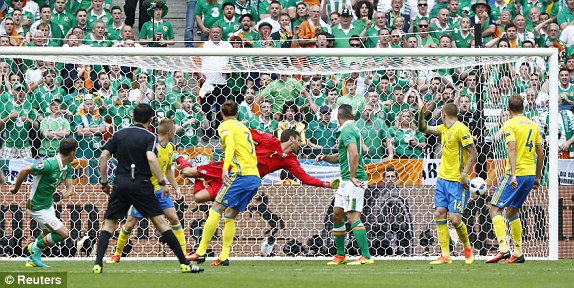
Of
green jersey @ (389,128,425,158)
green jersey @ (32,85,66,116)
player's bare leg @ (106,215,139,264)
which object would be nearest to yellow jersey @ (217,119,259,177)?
player's bare leg @ (106,215,139,264)

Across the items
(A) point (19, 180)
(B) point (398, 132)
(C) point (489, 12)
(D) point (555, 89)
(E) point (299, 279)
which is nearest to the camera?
(E) point (299, 279)

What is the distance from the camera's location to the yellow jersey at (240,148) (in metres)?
13.1

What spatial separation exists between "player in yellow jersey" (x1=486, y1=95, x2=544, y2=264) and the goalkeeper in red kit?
2.26m

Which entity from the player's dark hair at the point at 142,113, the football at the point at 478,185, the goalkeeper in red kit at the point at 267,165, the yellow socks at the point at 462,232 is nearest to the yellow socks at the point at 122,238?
the goalkeeper in red kit at the point at 267,165

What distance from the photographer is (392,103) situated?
16078 mm

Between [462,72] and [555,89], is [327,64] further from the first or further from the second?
[555,89]

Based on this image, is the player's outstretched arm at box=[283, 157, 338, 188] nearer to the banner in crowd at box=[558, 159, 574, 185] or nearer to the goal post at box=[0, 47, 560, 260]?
the goal post at box=[0, 47, 560, 260]

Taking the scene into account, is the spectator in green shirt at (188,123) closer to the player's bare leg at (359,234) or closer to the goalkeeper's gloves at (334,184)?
the goalkeeper's gloves at (334,184)

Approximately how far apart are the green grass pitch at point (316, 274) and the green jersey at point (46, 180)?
30.7 inches

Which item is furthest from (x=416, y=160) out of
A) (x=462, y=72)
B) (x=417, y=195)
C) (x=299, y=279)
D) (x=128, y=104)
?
(x=299, y=279)

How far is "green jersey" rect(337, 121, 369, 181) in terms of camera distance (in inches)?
523

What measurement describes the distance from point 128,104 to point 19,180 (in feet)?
11.1

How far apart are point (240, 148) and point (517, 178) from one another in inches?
138

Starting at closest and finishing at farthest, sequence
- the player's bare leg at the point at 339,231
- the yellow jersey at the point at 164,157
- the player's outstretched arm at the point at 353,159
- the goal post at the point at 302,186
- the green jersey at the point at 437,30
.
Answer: the player's outstretched arm at the point at 353,159
the player's bare leg at the point at 339,231
the yellow jersey at the point at 164,157
the goal post at the point at 302,186
the green jersey at the point at 437,30
